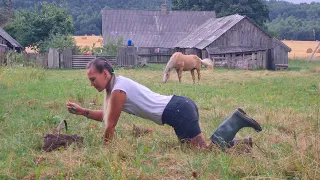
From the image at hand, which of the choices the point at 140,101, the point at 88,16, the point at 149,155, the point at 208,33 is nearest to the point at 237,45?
the point at 208,33

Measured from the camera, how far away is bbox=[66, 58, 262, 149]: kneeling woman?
610 centimetres

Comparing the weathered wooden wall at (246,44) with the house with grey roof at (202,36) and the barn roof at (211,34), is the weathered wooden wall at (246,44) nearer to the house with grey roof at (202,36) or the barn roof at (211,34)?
the house with grey roof at (202,36)

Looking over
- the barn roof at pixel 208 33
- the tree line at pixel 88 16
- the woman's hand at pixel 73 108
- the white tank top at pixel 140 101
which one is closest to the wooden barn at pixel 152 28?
the barn roof at pixel 208 33

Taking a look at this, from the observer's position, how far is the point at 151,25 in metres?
51.3

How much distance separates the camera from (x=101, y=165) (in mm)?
5145

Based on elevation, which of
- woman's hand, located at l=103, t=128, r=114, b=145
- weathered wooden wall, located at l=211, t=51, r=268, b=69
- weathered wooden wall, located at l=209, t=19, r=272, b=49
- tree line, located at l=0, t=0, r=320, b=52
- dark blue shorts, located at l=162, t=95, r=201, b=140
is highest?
tree line, located at l=0, t=0, r=320, b=52

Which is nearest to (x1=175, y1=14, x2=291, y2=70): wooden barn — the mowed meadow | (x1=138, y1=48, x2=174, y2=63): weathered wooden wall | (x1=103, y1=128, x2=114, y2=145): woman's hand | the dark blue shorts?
(x1=138, y1=48, x2=174, y2=63): weathered wooden wall

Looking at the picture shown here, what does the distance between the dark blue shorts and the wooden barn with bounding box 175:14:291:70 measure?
33.2 metres

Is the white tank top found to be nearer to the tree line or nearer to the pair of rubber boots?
the pair of rubber boots

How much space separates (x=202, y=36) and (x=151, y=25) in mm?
7516

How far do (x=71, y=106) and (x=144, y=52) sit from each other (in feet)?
140

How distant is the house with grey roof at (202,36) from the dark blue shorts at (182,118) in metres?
33.2

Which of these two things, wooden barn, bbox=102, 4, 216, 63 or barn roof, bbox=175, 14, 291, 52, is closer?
barn roof, bbox=175, 14, 291, 52

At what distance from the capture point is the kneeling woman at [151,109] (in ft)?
20.0
